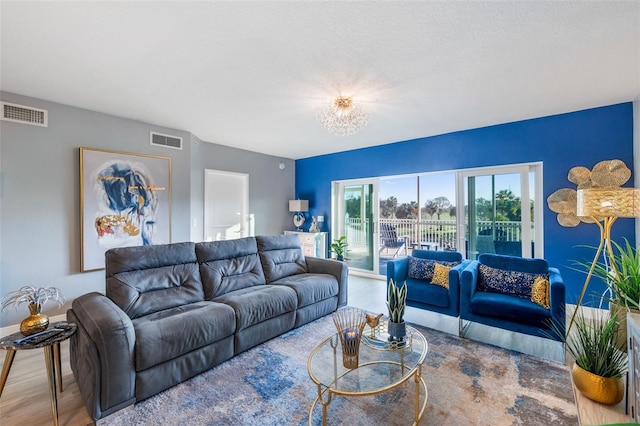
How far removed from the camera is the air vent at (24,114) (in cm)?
291

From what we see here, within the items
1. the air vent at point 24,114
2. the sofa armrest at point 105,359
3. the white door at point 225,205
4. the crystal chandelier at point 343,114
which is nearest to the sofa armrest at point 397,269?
the crystal chandelier at point 343,114

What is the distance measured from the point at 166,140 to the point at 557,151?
5.39m

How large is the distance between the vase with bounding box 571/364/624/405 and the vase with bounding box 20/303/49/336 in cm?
330

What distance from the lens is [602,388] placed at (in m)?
1.54

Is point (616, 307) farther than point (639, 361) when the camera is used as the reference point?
Yes

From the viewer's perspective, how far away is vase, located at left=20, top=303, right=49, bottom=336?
1.74 m

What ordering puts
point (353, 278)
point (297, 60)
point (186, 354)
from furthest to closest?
point (353, 278) → point (297, 60) → point (186, 354)

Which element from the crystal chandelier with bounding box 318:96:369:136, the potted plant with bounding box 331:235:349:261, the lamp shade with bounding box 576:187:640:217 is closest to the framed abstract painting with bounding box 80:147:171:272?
the crystal chandelier with bounding box 318:96:369:136

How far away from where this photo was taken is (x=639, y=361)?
1227 mm

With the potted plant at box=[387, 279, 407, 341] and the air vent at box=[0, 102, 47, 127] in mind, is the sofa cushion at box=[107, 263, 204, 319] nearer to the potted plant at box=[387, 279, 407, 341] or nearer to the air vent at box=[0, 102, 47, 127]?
the potted plant at box=[387, 279, 407, 341]

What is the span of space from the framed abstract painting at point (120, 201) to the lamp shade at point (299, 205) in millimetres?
2654

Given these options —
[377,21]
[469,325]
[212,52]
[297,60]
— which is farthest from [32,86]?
[469,325]

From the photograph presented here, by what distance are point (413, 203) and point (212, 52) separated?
4032 millimetres

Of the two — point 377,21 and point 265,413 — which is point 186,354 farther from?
point 377,21
